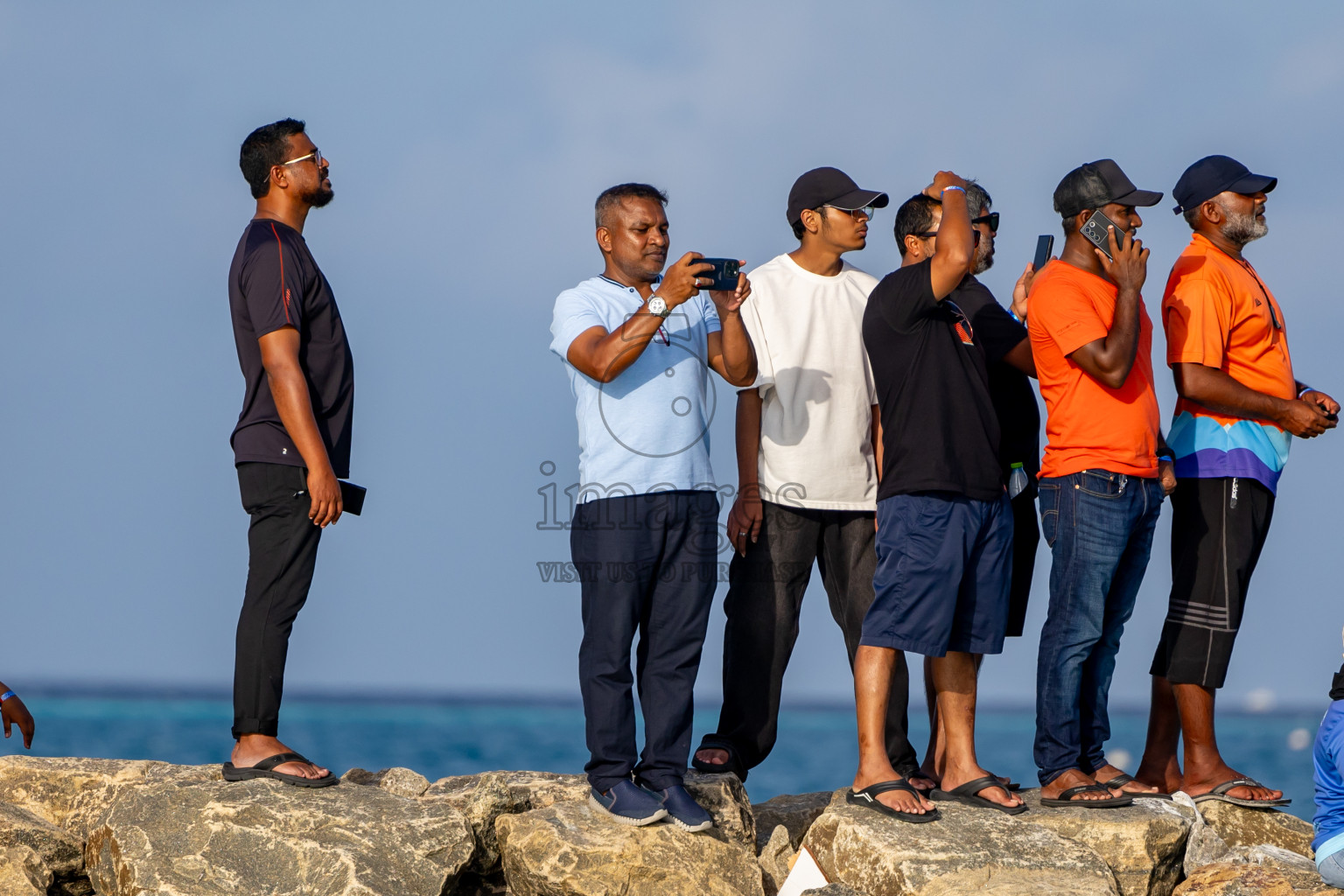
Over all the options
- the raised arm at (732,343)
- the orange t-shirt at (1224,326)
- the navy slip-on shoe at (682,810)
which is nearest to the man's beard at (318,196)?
the raised arm at (732,343)

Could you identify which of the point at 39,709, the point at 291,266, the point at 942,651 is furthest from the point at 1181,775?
the point at 39,709

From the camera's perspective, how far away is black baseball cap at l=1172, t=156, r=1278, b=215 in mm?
5520

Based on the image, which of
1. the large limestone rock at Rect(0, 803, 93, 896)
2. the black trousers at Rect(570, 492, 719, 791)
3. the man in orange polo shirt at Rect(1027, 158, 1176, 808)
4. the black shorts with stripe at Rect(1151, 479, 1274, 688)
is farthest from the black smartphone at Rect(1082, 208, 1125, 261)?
the large limestone rock at Rect(0, 803, 93, 896)

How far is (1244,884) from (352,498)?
11.5 feet

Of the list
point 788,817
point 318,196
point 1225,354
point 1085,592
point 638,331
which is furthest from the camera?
point 788,817

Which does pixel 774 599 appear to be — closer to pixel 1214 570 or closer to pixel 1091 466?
pixel 1091 466

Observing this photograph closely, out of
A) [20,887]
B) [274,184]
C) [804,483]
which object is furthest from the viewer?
[804,483]

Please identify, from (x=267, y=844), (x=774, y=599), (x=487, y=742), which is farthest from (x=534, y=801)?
(x=487, y=742)

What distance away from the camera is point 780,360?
5.47 meters

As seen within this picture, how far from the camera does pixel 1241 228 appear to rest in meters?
5.52

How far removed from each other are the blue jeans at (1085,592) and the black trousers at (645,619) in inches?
54.2

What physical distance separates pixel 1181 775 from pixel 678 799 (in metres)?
2.36

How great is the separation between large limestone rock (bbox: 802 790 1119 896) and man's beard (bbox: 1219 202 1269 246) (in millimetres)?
2623

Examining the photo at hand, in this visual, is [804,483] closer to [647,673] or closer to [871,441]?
[871,441]
